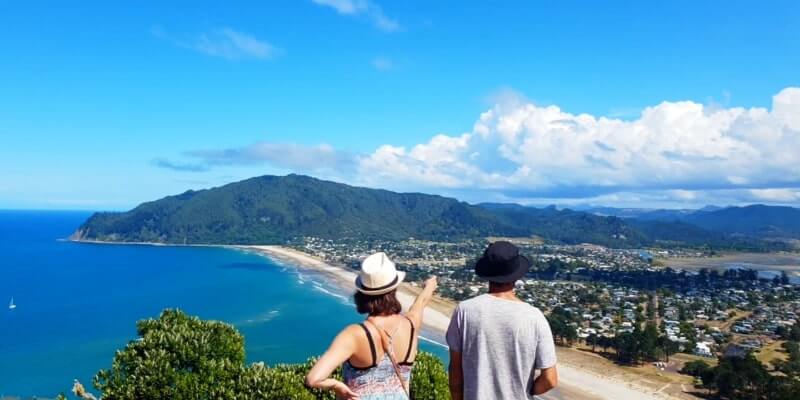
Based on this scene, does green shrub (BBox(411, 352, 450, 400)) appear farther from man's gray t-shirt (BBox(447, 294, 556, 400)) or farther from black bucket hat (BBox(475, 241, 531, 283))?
black bucket hat (BBox(475, 241, 531, 283))

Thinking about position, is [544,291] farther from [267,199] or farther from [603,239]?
[267,199]

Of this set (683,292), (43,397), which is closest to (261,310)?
(43,397)

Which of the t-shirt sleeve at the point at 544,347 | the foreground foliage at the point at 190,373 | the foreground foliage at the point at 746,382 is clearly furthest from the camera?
the foreground foliage at the point at 746,382

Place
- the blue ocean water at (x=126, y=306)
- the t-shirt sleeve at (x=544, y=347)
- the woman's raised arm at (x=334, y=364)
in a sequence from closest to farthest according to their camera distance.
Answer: the woman's raised arm at (x=334, y=364), the t-shirt sleeve at (x=544, y=347), the blue ocean water at (x=126, y=306)

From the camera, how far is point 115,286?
7350cm

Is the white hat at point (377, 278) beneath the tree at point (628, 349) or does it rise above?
above

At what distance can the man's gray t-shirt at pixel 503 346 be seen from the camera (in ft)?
10.6

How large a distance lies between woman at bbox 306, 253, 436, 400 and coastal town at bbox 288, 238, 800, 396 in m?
10.4

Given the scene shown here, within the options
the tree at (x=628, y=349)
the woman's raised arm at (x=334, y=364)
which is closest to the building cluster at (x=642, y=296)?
the tree at (x=628, y=349)

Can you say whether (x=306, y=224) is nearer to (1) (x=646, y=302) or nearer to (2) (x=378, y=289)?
(1) (x=646, y=302)

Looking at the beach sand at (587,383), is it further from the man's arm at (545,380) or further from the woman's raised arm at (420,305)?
the man's arm at (545,380)

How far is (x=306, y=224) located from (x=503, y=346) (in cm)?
16256

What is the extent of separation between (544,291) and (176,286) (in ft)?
159

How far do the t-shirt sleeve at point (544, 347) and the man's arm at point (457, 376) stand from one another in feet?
1.62
